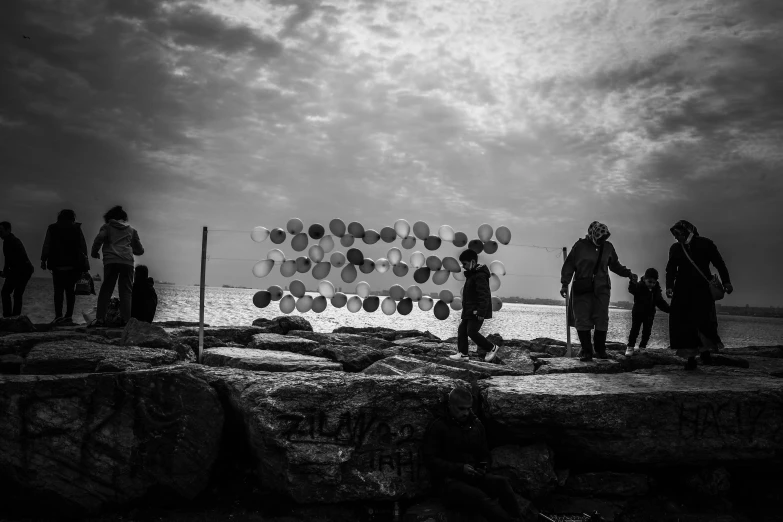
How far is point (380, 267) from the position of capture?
1091cm

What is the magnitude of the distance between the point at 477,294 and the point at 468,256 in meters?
0.75

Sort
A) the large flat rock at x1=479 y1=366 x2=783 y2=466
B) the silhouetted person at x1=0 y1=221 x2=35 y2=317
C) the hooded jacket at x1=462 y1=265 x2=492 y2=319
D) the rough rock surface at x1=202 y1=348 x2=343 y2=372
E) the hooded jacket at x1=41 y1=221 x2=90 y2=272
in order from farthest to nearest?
the silhouetted person at x1=0 y1=221 x2=35 y2=317, the hooded jacket at x1=41 y1=221 x2=90 y2=272, the hooded jacket at x1=462 y1=265 x2=492 y2=319, the rough rock surface at x1=202 y1=348 x2=343 y2=372, the large flat rock at x1=479 y1=366 x2=783 y2=466

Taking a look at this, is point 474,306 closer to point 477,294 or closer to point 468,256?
point 477,294

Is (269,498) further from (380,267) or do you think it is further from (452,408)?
(380,267)

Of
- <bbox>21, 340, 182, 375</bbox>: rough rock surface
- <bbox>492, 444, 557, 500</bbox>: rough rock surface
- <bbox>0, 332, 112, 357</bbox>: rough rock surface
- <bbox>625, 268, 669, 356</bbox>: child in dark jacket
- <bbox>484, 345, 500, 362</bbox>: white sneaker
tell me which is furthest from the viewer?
<bbox>625, 268, 669, 356</bbox>: child in dark jacket

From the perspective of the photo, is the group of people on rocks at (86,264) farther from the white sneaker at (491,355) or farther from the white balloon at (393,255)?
the white sneaker at (491,355)

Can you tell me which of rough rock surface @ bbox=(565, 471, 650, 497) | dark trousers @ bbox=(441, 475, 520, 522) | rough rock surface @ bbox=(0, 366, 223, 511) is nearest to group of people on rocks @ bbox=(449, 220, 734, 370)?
rough rock surface @ bbox=(565, 471, 650, 497)

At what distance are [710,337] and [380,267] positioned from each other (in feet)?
18.6

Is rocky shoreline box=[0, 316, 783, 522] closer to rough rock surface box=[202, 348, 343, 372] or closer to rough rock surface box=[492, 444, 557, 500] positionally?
rough rock surface box=[492, 444, 557, 500]

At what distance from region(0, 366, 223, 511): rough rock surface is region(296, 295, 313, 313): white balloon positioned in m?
4.88

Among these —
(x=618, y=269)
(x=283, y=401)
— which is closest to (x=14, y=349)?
(x=283, y=401)

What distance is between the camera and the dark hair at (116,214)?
10.2 m

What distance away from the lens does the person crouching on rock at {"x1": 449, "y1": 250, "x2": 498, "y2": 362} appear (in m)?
9.74

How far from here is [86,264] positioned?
11633mm
